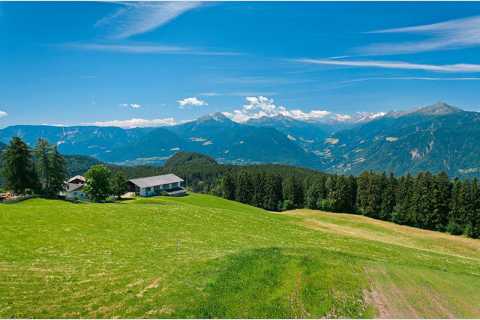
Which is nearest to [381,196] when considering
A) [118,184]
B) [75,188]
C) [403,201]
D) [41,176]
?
[403,201]

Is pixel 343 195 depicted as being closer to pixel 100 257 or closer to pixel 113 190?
pixel 113 190

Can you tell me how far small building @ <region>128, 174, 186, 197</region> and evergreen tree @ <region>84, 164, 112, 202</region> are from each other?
1333 inches

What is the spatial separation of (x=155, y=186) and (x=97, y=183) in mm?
41690

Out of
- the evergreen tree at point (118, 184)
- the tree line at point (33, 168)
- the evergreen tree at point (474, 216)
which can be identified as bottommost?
the evergreen tree at point (474, 216)

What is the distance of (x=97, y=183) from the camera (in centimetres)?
8200

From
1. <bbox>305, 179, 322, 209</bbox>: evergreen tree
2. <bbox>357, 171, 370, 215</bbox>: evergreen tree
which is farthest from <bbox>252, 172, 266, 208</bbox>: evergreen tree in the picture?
<bbox>357, 171, 370, 215</bbox>: evergreen tree

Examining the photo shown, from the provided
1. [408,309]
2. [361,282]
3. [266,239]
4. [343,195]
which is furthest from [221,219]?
[343,195]

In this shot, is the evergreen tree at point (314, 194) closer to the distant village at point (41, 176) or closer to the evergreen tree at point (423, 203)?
the evergreen tree at point (423, 203)

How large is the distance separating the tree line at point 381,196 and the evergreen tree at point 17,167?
265ft

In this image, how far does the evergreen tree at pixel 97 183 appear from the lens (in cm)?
8106

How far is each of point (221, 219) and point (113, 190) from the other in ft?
172

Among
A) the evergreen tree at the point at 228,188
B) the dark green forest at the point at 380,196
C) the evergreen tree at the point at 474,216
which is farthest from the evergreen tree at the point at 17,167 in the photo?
the evergreen tree at the point at 474,216

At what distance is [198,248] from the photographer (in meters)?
34.1

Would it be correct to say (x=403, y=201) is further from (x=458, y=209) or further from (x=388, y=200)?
(x=458, y=209)
